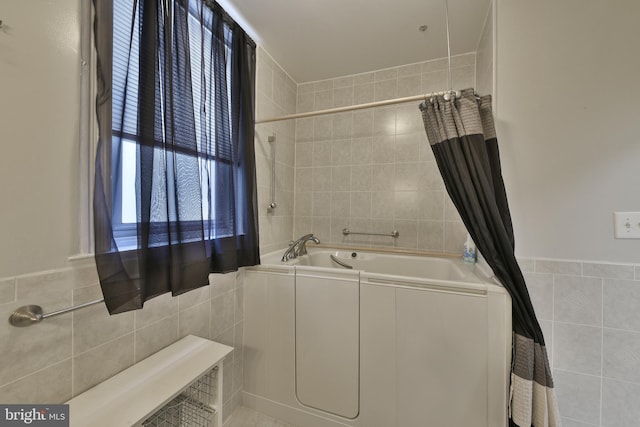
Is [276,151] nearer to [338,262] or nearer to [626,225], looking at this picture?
[338,262]

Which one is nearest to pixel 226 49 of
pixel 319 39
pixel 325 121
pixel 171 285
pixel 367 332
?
pixel 319 39

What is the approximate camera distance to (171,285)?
42.2 inches

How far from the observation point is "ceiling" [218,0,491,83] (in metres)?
1.58

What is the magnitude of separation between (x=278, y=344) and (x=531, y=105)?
82.5 inches

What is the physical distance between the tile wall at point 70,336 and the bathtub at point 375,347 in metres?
0.61

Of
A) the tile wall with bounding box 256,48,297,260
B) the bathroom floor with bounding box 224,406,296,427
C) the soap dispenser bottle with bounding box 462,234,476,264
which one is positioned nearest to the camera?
the bathroom floor with bounding box 224,406,296,427

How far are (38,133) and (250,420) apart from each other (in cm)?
186

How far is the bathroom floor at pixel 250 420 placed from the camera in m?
1.52

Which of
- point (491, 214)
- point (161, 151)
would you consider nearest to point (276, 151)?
point (161, 151)

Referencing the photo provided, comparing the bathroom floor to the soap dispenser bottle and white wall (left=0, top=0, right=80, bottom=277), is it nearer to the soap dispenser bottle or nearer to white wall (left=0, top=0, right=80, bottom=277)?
white wall (left=0, top=0, right=80, bottom=277)

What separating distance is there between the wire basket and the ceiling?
226cm

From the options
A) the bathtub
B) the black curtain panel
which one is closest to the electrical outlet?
the bathtub

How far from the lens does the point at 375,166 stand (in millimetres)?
2355

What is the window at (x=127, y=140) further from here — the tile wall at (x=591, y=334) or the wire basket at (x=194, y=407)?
the tile wall at (x=591, y=334)
